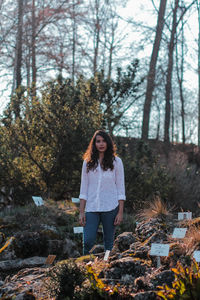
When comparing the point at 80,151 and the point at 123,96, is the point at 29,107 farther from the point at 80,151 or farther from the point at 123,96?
the point at 123,96

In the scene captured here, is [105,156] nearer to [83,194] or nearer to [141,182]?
[83,194]

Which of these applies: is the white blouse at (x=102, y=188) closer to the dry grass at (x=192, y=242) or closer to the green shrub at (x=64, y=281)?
the dry grass at (x=192, y=242)

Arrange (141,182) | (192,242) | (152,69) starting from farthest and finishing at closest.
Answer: (152,69) → (141,182) → (192,242)

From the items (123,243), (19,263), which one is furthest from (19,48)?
(123,243)

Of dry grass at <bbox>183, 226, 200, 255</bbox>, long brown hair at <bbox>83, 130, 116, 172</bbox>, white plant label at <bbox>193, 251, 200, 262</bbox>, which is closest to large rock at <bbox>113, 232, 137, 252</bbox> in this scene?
dry grass at <bbox>183, 226, 200, 255</bbox>

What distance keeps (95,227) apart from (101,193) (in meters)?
0.39

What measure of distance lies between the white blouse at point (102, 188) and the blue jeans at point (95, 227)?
0.23 ft

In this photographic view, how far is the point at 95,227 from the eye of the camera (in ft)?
14.8

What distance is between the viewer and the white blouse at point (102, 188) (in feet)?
14.8

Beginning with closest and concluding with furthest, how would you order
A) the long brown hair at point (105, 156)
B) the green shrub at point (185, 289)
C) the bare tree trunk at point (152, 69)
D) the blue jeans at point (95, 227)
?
the green shrub at point (185, 289) → the blue jeans at point (95, 227) → the long brown hair at point (105, 156) → the bare tree trunk at point (152, 69)

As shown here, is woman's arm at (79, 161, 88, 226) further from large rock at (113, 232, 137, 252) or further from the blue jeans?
large rock at (113, 232, 137, 252)

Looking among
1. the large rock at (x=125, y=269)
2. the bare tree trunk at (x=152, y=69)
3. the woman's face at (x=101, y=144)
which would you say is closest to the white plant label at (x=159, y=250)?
the large rock at (x=125, y=269)

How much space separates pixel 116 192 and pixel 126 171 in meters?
4.41

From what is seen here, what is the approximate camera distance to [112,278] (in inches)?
135
